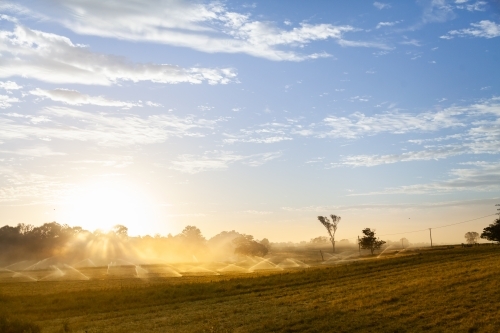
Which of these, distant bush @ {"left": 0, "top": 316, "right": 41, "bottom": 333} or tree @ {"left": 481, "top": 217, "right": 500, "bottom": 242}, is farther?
tree @ {"left": 481, "top": 217, "right": 500, "bottom": 242}

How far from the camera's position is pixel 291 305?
4100 cm

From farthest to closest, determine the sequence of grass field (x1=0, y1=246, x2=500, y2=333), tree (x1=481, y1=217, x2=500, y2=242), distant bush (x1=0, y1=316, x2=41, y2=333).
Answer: tree (x1=481, y1=217, x2=500, y2=242), distant bush (x1=0, y1=316, x2=41, y2=333), grass field (x1=0, y1=246, x2=500, y2=333)

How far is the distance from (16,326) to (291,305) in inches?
855

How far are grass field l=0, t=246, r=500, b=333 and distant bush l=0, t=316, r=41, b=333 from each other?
2599 mm

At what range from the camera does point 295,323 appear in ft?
107

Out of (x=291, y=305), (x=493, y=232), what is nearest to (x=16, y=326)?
(x=291, y=305)

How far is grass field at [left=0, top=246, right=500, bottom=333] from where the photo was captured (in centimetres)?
3173

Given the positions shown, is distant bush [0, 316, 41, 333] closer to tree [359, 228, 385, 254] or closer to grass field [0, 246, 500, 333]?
grass field [0, 246, 500, 333]

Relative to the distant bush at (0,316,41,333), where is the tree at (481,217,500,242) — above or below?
above

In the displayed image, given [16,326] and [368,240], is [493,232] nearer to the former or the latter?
[368,240]

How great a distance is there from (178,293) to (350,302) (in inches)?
935

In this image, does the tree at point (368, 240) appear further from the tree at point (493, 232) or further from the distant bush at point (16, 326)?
the distant bush at point (16, 326)

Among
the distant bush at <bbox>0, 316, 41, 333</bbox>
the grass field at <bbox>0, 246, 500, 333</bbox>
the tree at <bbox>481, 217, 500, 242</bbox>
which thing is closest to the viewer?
the grass field at <bbox>0, 246, 500, 333</bbox>

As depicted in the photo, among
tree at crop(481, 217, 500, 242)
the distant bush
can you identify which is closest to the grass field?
the distant bush
